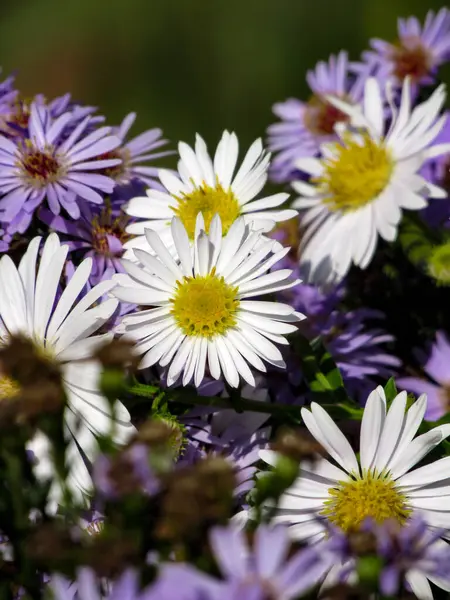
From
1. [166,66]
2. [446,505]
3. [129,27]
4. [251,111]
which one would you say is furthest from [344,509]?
[129,27]

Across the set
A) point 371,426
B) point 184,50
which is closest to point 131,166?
point 371,426

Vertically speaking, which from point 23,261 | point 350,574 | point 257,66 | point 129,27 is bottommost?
point 350,574

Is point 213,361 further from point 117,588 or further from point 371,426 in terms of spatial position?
point 117,588

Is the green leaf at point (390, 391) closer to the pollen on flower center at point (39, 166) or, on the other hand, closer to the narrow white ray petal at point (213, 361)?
the narrow white ray petal at point (213, 361)

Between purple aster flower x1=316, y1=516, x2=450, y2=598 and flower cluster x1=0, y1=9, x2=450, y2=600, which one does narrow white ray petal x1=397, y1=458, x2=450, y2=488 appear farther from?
purple aster flower x1=316, y1=516, x2=450, y2=598

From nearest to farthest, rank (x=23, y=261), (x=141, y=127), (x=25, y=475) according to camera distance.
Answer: (x=25, y=475)
(x=23, y=261)
(x=141, y=127)

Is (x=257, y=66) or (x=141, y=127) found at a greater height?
(x=257, y=66)

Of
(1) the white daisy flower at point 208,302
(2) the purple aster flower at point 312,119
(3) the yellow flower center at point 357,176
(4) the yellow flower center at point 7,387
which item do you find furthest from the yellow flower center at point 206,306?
(2) the purple aster flower at point 312,119

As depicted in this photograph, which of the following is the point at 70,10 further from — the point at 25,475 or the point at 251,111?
the point at 25,475
